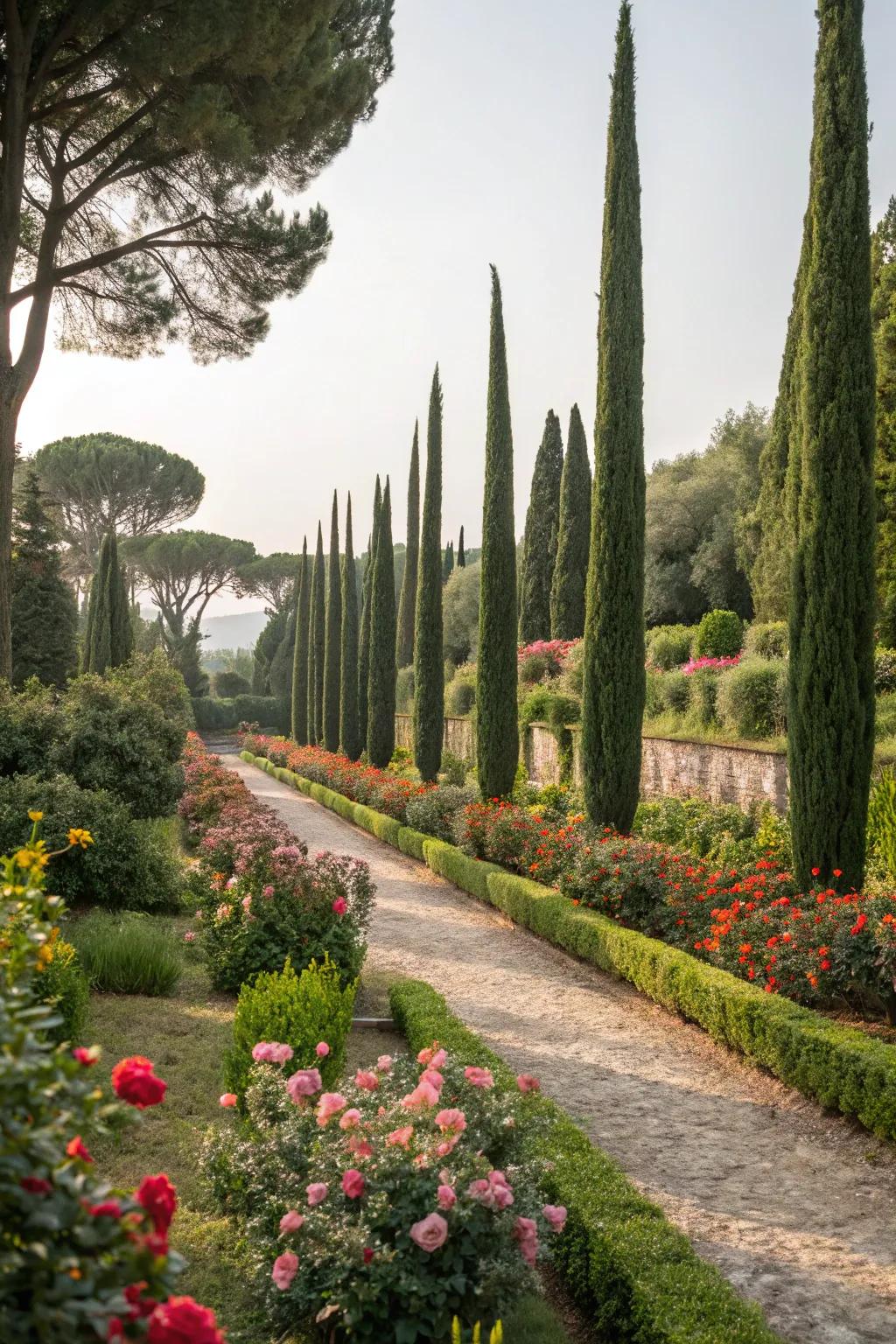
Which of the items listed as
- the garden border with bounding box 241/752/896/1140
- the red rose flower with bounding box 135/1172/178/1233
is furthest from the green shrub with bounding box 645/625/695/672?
the red rose flower with bounding box 135/1172/178/1233

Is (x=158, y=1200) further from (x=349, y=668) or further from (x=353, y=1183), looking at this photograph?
(x=349, y=668)

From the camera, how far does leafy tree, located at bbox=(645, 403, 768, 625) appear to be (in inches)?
921

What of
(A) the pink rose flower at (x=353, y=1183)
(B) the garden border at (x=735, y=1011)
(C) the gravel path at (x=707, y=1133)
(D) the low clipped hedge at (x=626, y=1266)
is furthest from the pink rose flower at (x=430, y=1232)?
(B) the garden border at (x=735, y=1011)

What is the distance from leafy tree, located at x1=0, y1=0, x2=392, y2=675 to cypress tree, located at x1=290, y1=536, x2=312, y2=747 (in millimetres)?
26307

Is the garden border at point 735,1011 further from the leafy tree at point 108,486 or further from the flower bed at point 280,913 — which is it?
the leafy tree at point 108,486

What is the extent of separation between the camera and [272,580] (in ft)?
169

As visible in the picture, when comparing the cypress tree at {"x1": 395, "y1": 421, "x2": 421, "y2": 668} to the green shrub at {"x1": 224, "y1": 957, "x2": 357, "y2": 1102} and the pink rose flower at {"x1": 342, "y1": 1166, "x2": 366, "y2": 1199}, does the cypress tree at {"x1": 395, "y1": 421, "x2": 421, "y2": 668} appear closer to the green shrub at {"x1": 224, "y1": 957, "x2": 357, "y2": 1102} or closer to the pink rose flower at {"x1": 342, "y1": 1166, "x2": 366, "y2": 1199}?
the green shrub at {"x1": 224, "y1": 957, "x2": 357, "y2": 1102}

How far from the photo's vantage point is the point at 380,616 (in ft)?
83.6

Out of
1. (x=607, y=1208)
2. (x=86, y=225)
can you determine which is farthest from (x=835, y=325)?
(x=86, y=225)

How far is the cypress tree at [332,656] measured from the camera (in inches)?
1256

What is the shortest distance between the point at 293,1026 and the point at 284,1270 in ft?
6.44

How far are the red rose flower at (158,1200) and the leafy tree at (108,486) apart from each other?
133 ft

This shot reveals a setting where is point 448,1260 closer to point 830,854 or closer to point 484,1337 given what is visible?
point 484,1337

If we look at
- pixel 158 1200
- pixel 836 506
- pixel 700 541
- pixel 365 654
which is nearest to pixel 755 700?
pixel 836 506
